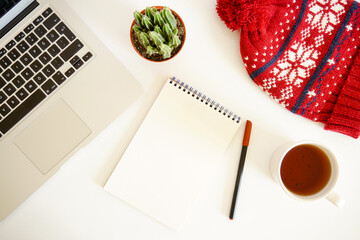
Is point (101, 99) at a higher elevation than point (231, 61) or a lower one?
higher

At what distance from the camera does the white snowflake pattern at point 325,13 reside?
584 mm

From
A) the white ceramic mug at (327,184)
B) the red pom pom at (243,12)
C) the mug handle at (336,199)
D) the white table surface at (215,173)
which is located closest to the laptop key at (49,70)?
the white table surface at (215,173)

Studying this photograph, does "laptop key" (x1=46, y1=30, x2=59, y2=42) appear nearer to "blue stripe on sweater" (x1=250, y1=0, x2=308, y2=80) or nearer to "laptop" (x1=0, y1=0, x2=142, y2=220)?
"laptop" (x1=0, y1=0, x2=142, y2=220)

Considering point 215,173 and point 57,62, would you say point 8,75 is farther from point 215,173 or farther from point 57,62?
point 215,173

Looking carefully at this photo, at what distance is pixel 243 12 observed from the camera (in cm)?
55

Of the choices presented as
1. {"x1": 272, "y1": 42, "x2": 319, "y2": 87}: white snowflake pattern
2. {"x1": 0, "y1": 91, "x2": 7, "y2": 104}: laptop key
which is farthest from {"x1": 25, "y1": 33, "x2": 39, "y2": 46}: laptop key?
{"x1": 272, "y1": 42, "x2": 319, "y2": 87}: white snowflake pattern

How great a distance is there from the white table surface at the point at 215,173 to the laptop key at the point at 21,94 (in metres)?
0.16

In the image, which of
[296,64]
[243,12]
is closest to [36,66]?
[243,12]

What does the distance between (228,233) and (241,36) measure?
427mm

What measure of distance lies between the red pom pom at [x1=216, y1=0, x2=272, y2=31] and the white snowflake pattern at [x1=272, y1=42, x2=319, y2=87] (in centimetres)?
9

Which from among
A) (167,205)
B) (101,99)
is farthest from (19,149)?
(167,205)

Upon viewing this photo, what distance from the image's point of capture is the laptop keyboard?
54 cm

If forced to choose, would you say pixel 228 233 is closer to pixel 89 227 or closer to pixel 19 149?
pixel 89 227

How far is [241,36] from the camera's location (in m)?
0.58
